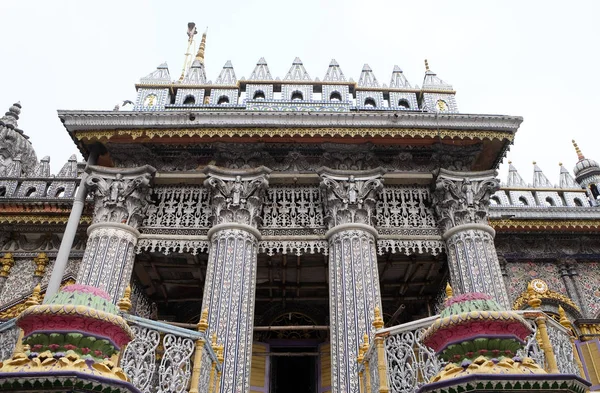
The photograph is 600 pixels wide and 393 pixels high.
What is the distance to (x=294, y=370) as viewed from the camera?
1152 centimetres

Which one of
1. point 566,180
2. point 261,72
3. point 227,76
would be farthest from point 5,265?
point 566,180

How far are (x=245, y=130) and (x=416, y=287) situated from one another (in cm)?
492

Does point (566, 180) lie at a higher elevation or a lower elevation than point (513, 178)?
higher

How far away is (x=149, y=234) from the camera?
9.10 metres

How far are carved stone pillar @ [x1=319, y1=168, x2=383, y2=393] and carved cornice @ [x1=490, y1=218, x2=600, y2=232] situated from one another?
10.9 ft

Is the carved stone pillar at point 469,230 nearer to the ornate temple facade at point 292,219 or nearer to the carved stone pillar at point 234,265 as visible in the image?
the ornate temple facade at point 292,219

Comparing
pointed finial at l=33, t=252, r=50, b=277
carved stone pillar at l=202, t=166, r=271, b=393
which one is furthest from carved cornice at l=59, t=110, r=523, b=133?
pointed finial at l=33, t=252, r=50, b=277

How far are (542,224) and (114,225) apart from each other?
27.7 feet

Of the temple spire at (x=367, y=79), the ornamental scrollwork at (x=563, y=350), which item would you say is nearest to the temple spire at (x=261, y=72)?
the temple spire at (x=367, y=79)

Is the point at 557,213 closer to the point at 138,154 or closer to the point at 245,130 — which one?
the point at 245,130

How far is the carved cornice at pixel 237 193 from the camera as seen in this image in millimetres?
8953

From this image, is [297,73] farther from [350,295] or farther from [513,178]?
[513,178]

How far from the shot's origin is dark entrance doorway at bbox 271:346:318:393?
432 inches

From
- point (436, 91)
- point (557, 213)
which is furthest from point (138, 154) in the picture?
point (557, 213)
